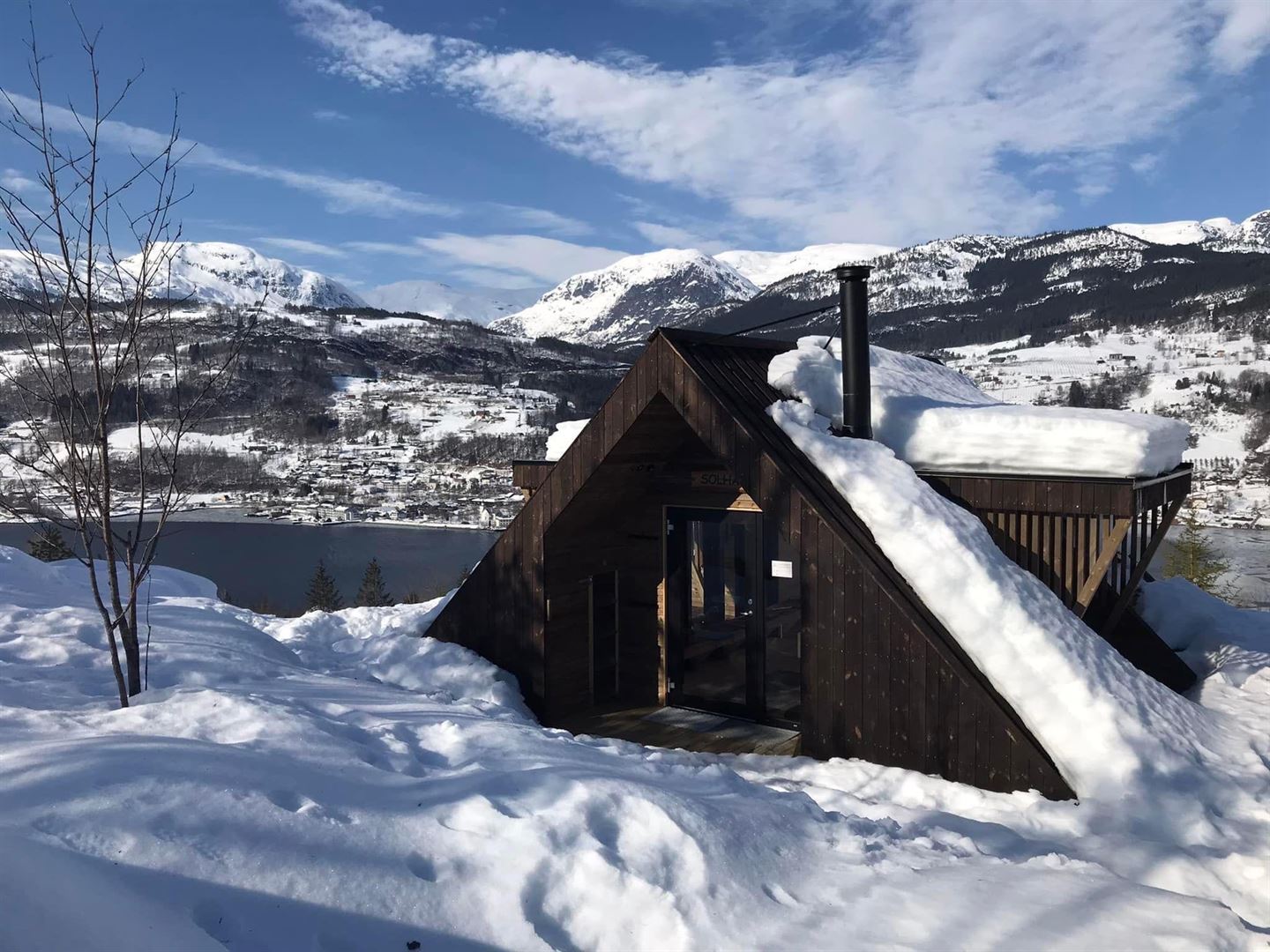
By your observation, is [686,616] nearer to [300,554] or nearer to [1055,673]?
[1055,673]

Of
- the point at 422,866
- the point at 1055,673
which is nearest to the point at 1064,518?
the point at 1055,673

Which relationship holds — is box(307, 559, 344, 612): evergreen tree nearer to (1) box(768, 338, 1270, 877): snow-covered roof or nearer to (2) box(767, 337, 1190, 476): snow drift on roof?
(2) box(767, 337, 1190, 476): snow drift on roof

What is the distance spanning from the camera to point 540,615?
6.80 meters

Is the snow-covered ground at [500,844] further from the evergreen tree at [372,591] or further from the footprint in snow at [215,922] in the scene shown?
the evergreen tree at [372,591]

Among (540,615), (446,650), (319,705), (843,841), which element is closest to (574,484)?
(540,615)

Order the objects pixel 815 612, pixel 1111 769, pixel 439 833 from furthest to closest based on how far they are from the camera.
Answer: pixel 815 612, pixel 1111 769, pixel 439 833

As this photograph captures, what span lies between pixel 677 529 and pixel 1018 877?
4.38 metres

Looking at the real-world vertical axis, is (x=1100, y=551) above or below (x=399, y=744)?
above

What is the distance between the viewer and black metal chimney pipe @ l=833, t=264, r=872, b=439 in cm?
605

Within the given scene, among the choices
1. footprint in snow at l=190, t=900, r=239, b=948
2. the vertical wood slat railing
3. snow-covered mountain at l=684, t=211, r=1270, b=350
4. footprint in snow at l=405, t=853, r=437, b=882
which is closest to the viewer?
footprint in snow at l=190, t=900, r=239, b=948

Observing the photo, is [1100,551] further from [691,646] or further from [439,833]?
[439,833]

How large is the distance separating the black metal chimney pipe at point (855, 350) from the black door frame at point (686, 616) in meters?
1.15

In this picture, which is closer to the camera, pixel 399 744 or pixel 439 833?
pixel 439 833

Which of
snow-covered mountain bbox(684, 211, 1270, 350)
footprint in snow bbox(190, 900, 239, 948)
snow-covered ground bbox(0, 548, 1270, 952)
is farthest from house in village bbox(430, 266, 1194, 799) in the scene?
snow-covered mountain bbox(684, 211, 1270, 350)
